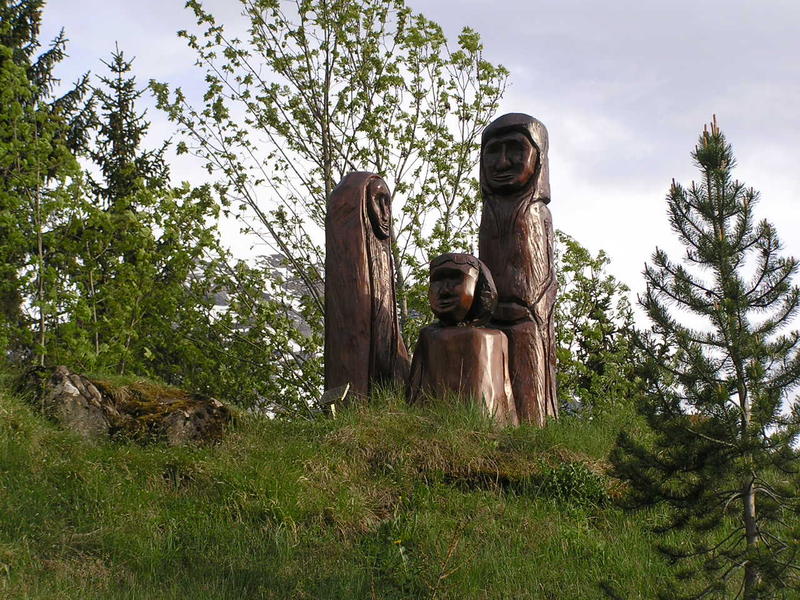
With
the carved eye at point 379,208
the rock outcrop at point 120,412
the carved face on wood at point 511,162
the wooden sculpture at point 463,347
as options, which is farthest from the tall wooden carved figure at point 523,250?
the rock outcrop at point 120,412

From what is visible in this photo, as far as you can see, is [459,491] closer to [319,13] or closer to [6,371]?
[6,371]

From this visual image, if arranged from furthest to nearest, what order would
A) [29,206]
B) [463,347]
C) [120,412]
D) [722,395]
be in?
[29,206], [120,412], [463,347], [722,395]

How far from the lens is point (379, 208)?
9.17m

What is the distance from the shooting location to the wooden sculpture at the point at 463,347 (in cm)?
828

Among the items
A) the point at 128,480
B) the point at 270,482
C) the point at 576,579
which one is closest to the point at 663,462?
the point at 576,579

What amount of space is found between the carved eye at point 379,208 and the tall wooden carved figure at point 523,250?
3.17 ft

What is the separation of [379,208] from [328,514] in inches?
132

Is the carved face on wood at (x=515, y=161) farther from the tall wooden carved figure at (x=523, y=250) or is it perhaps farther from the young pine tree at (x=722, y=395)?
the young pine tree at (x=722, y=395)

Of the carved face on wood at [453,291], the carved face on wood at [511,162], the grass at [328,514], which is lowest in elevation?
the grass at [328,514]

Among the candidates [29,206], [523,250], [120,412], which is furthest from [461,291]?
[29,206]

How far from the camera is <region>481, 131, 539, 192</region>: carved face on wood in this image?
938cm

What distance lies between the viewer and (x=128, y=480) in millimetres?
7234

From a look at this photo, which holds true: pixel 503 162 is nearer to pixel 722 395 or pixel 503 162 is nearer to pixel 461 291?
pixel 461 291

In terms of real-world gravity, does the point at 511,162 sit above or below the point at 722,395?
above
